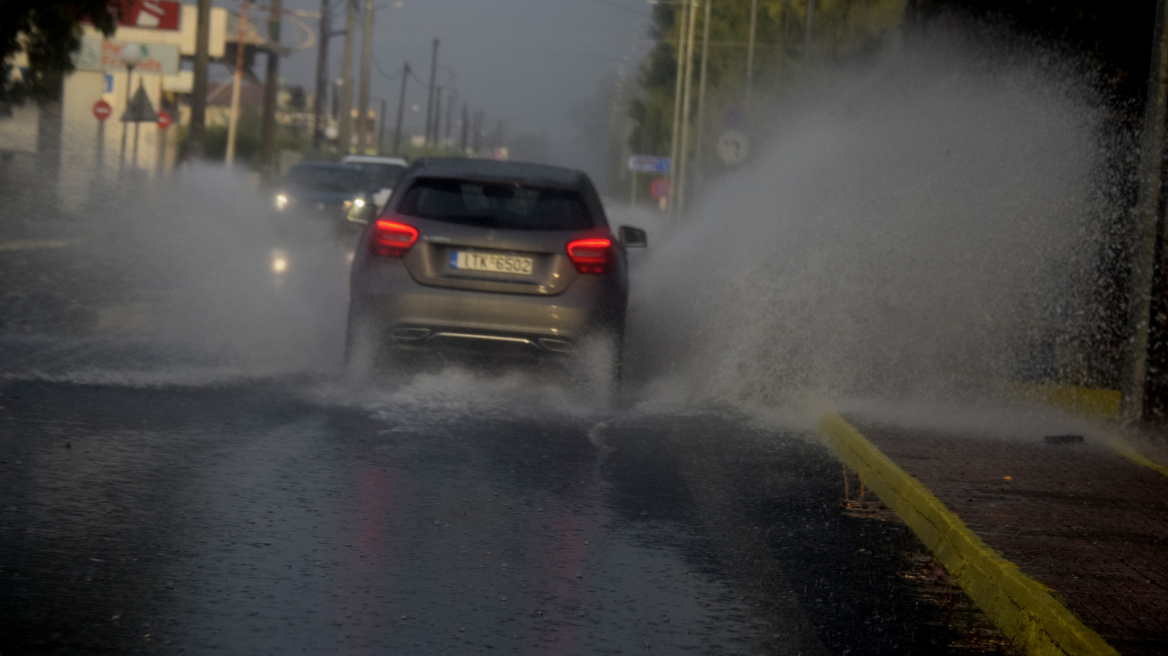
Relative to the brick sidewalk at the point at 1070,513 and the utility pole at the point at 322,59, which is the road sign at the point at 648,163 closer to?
the utility pole at the point at 322,59

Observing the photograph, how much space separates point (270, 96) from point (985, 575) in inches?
1879

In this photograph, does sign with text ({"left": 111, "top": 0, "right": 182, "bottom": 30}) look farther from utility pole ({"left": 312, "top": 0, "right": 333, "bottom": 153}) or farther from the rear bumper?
the rear bumper

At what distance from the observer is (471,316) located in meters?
9.45

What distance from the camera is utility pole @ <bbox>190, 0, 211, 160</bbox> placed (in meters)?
37.5

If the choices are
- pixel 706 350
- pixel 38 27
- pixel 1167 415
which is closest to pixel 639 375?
pixel 706 350

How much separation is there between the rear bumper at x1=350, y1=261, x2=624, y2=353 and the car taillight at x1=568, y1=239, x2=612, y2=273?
12 cm

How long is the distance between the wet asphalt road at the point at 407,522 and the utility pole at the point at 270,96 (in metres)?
39.5

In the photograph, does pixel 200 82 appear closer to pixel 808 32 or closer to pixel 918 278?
pixel 808 32

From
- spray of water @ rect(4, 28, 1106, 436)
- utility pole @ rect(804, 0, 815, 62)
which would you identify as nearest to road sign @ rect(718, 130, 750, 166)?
utility pole @ rect(804, 0, 815, 62)

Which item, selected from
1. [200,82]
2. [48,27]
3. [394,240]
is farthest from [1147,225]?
[200,82]

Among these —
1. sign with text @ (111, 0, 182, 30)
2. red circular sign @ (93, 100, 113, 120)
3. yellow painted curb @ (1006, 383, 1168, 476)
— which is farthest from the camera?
sign with text @ (111, 0, 182, 30)

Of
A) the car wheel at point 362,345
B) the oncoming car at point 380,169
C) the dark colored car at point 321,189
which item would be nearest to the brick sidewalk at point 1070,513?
the car wheel at point 362,345

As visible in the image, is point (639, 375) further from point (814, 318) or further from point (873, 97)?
point (873, 97)

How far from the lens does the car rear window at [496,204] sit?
9.62 meters
